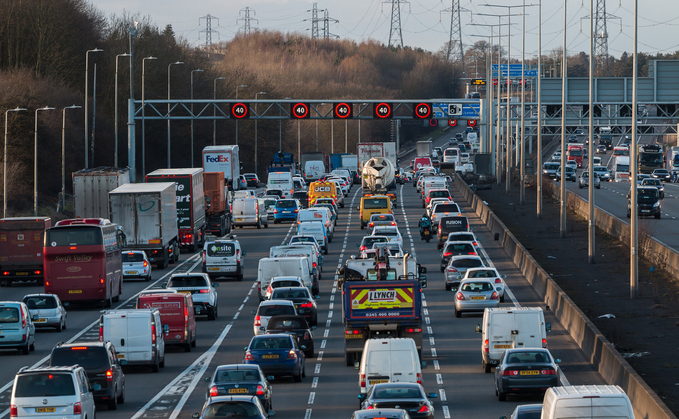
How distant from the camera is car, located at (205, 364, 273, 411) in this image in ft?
67.9

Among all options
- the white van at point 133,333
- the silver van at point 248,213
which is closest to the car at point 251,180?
the silver van at point 248,213

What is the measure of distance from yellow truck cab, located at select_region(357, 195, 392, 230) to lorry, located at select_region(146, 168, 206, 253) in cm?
1137

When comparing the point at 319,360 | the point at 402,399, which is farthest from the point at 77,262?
the point at 402,399

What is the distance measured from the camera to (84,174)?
54938 millimetres

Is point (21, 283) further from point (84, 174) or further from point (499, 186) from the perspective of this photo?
point (499, 186)

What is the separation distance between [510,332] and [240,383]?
27.5ft

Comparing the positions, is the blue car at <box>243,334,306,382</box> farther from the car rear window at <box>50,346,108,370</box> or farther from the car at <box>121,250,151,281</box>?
the car at <box>121,250,151,281</box>

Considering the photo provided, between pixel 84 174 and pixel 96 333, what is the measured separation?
2262 cm

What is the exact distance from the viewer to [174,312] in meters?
30.2

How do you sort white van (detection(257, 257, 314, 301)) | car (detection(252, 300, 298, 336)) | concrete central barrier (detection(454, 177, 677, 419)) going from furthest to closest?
white van (detection(257, 257, 314, 301)), car (detection(252, 300, 298, 336)), concrete central barrier (detection(454, 177, 677, 419))

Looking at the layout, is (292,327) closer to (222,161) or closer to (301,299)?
(301,299)

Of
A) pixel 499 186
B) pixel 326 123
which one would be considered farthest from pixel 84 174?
pixel 326 123

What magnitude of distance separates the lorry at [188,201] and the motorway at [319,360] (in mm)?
5448

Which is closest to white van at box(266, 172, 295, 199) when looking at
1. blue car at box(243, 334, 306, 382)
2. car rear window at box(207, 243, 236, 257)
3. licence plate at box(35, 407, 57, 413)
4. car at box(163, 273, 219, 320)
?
car rear window at box(207, 243, 236, 257)
